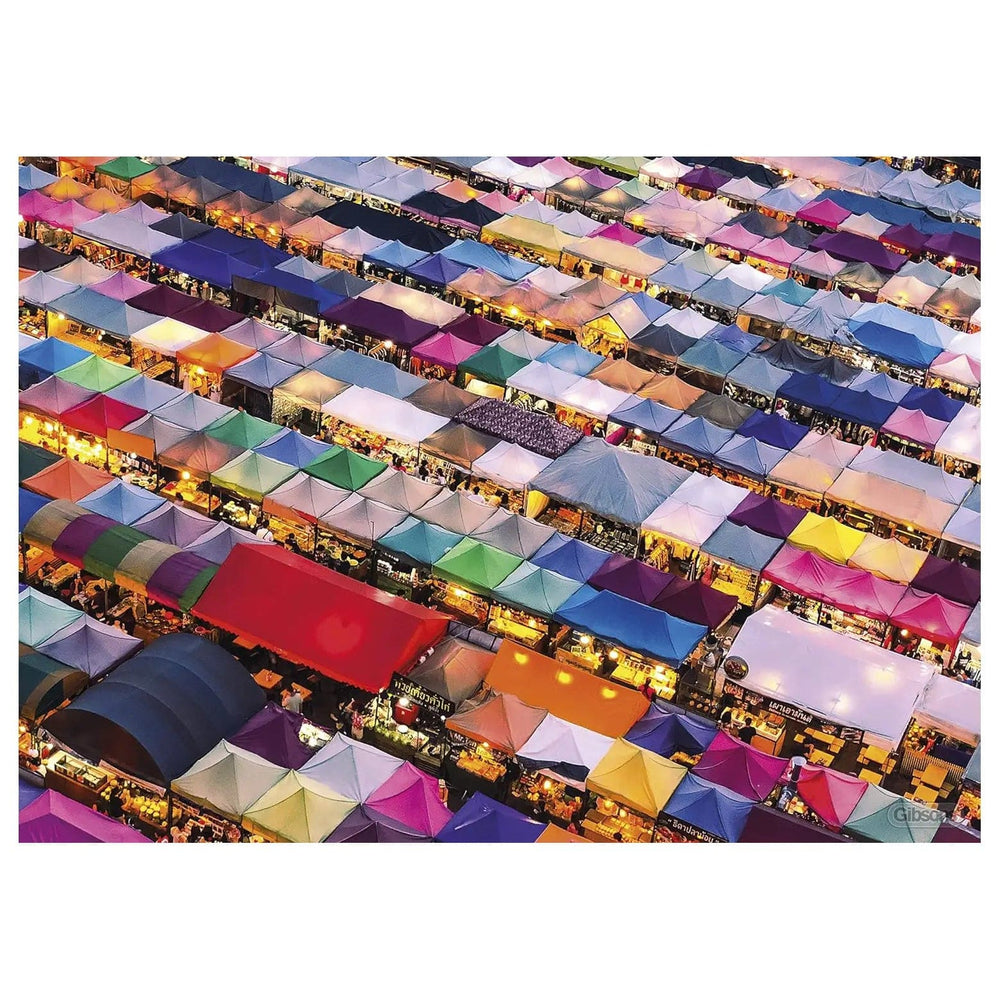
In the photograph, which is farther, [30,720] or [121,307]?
[121,307]

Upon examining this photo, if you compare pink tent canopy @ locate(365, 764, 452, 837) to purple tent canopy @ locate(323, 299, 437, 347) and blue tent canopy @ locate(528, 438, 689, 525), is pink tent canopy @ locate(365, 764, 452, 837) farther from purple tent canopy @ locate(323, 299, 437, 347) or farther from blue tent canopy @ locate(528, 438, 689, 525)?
purple tent canopy @ locate(323, 299, 437, 347)

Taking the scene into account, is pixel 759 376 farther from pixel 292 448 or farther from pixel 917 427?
pixel 292 448

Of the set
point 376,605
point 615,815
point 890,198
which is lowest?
point 615,815

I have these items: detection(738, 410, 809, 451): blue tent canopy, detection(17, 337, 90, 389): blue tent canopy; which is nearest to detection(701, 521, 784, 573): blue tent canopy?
detection(738, 410, 809, 451): blue tent canopy

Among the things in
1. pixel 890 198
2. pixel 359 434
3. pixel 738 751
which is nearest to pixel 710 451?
pixel 359 434

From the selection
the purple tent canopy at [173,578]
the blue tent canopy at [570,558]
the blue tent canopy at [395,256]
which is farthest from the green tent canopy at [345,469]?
the blue tent canopy at [395,256]

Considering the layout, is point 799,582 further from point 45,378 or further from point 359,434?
point 45,378
